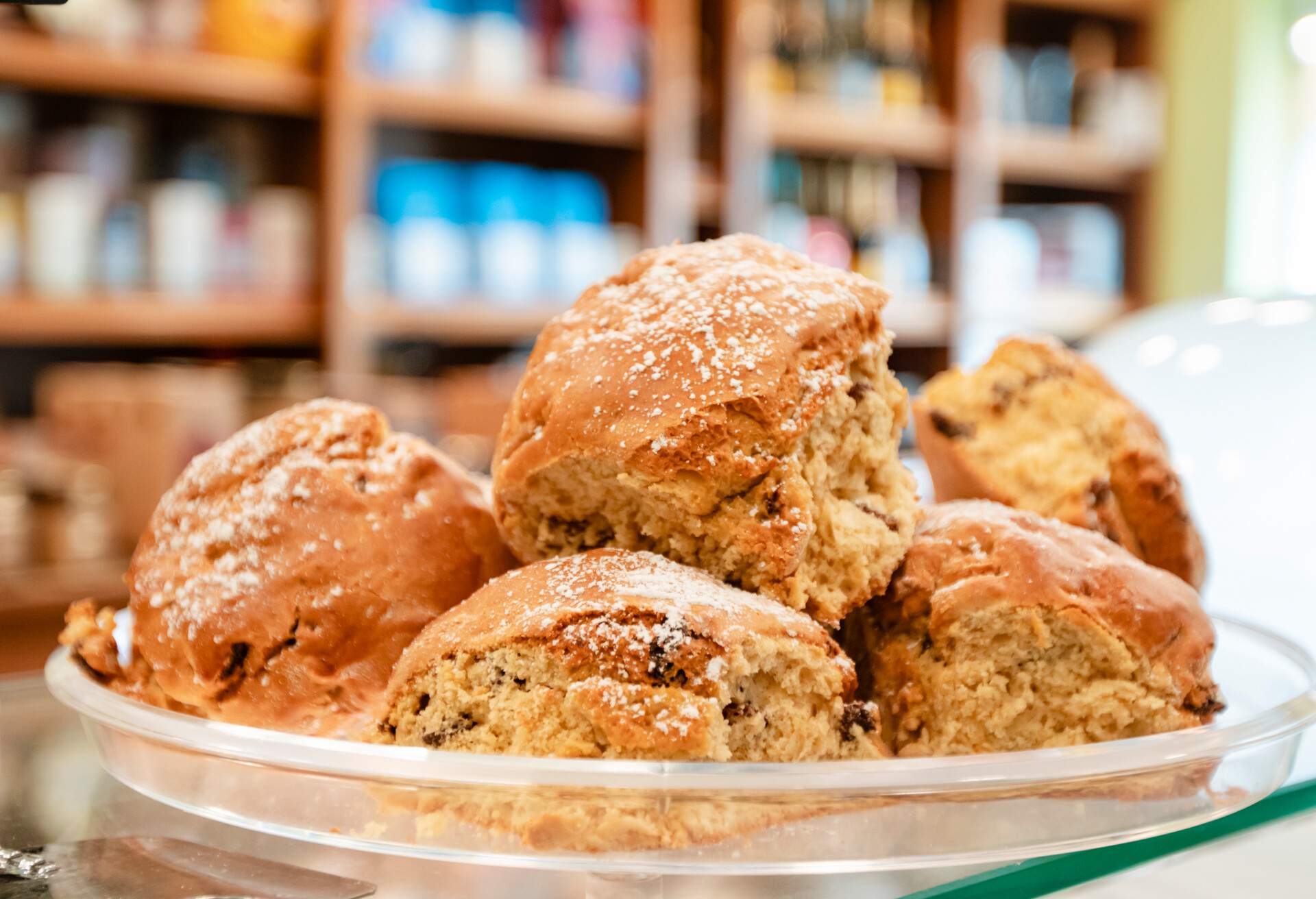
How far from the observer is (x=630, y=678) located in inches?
18.4

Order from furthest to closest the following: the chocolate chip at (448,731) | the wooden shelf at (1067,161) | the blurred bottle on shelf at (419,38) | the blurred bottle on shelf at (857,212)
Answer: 1. the wooden shelf at (1067,161)
2. the blurred bottle on shelf at (857,212)
3. the blurred bottle on shelf at (419,38)
4. the chocolate chip at (448,731)

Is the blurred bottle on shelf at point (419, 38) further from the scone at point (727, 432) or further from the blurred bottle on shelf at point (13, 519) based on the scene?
the scone at point (727, 432)

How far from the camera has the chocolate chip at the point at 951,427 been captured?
801 mm

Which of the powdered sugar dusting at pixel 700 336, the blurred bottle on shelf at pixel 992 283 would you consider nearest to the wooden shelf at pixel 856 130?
the blurred bottle on shelf at pixel 992 283

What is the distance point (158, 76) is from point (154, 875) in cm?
189

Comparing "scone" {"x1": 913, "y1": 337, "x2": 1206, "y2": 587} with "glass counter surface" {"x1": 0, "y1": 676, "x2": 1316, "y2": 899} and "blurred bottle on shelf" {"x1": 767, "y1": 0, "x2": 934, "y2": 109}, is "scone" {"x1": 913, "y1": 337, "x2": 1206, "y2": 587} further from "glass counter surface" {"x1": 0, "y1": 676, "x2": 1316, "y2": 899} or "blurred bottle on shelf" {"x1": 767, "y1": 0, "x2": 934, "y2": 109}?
"blurred bottle on shelf" {"x1": 767, "y1": 0, "x2": 934, "y2": 109}

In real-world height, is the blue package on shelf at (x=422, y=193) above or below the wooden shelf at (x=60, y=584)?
above

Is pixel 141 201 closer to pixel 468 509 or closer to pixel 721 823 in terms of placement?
pixel 468 509

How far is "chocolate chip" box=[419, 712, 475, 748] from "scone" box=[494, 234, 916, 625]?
0.44 feet

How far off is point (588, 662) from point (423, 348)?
225 cm

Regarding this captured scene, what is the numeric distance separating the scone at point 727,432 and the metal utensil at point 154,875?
210 millimetres

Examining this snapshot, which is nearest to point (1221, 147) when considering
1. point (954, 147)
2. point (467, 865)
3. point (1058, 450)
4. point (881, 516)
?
point (954, 147)

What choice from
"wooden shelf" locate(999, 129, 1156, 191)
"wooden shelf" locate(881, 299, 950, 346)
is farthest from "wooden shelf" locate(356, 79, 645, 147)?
"wooden shelf" locate(999, 129, 1156, 191)

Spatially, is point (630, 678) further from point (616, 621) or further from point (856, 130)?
point (856, 130)
